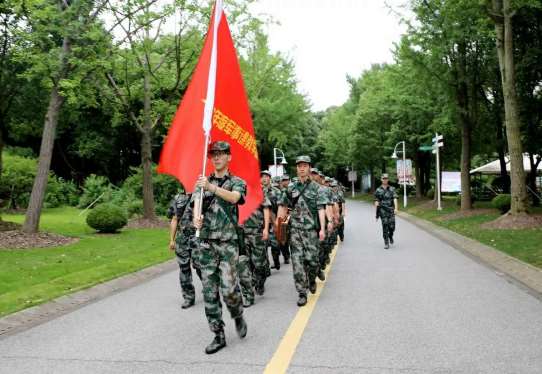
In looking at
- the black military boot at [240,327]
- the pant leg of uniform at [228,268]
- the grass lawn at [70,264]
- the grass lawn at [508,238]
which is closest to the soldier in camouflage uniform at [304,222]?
the black military boot at [240,327]

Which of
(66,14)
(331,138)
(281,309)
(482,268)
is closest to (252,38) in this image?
(66,14)

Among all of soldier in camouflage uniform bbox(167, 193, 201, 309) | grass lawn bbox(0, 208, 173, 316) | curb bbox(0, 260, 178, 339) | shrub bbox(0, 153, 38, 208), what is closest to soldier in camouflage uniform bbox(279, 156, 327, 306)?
soldier in camouflage uniform bbox(167, 193, 201, 309)

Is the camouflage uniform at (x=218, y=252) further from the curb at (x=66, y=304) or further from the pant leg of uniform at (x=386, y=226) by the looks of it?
the pant leg of uniform at (x=386, y=226)

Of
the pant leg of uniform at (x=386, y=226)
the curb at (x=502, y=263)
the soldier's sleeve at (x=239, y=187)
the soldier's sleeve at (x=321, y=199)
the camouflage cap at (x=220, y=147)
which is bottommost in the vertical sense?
the curb at (x=502, y=263)

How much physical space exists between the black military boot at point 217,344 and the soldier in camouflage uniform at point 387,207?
10.6 m

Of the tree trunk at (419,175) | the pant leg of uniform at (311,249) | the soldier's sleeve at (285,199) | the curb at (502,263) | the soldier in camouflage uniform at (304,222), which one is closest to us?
the soldier in camouflage uniform at (304,222)

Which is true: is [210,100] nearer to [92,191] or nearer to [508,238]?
[508,238]

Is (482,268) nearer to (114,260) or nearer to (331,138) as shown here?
(114,260)

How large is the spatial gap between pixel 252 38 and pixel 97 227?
36.2 ft

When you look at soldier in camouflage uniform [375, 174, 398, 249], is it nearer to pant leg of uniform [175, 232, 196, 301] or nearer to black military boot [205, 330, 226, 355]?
pant leg of uniform [175, 232, 196, 301]

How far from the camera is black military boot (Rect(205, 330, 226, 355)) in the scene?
5418 millimetres

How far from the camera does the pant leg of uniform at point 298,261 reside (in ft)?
26.0

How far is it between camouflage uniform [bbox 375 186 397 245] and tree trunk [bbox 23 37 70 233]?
941cm

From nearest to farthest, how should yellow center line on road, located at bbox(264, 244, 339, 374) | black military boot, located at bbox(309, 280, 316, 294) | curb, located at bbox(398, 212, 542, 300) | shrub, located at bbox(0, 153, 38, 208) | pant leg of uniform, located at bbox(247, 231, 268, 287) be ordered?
yellow center line on road, located at bbox(264, 244, 339, 374) < black military boot, located at bbox(309, 280, 316, 294) < pant leg of uniform, located at bbox(247, 231, 268, 287) < curb, located at bbox(398, 212, 542, 300) < shrub, located at bbox(0, 153, 38, 208)
